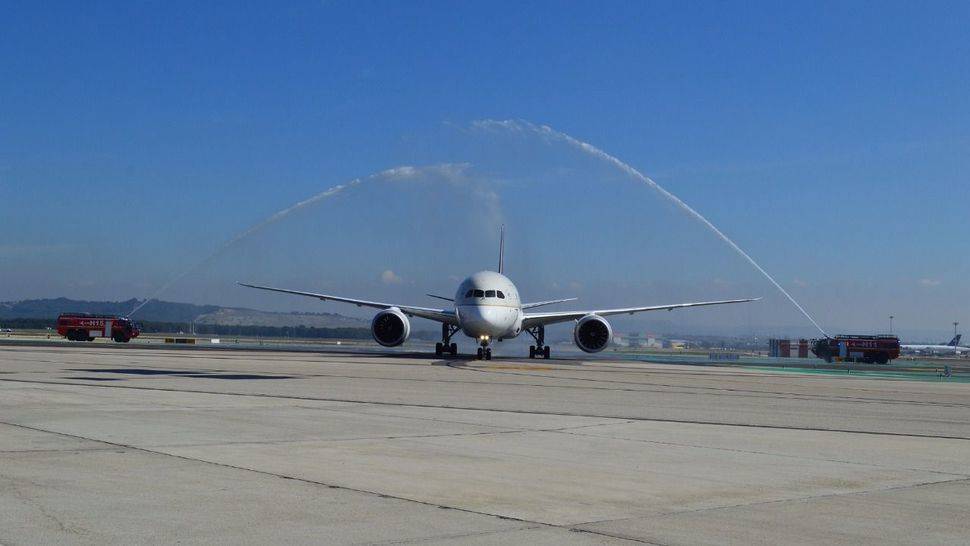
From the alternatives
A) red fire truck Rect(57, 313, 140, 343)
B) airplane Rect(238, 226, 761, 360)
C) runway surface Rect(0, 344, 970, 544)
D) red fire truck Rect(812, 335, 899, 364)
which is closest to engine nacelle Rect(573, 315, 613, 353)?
airplane Rect(238, 226, 761, 360)

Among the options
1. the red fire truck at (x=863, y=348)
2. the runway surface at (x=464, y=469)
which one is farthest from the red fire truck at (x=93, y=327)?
the runway surface at (x=464, y=469)

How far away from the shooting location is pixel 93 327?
7394 centimetres

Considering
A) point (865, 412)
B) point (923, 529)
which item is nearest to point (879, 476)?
point (923, 529)

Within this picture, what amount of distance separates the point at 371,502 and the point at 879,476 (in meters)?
5.91

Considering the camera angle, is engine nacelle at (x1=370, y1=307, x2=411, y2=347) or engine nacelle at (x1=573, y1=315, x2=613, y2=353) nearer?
engine nacelle at (x1=370, y1=307, x2=411, y2=347)

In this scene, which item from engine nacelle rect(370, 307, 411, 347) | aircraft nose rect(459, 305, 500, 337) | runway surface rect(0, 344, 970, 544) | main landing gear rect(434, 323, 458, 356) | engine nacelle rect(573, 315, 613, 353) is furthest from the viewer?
main landing gear rect(434, 323, 458, 356)

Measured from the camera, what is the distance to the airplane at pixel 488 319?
47.2m

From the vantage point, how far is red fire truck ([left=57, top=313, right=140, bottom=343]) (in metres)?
73.1

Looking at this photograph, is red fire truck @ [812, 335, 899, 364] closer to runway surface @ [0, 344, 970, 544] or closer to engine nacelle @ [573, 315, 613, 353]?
engine nacelle @ [573, 315, 613, 353]

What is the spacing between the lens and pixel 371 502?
8516mm

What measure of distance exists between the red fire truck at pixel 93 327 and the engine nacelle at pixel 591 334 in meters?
39.5

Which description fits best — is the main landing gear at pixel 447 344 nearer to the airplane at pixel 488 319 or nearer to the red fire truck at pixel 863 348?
the airplane at pixel 488 319

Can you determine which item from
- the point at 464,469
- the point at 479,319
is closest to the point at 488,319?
the point at 479,319

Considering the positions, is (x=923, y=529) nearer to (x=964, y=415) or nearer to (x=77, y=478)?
(x=77, y=478)
